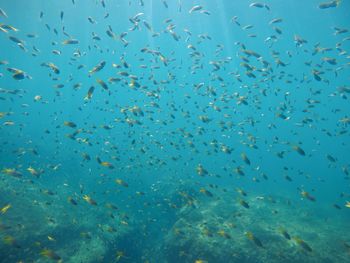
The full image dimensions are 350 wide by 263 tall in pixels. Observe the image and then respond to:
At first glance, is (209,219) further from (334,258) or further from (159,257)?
(334,258)

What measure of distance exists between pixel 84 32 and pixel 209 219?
54.6 m

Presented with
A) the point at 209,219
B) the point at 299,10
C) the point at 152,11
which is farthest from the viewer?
the point at 152,11

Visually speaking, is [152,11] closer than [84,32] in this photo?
Yes

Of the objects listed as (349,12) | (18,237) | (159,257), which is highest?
(349,12)

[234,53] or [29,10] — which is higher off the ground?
[29,10]

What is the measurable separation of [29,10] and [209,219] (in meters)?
43.6

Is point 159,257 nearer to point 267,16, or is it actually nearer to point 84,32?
point 267,16

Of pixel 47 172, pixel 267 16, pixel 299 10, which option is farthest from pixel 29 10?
pixel 299 10

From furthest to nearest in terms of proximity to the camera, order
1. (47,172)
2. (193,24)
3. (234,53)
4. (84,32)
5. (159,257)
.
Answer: (234,53), (84,32), (193,24), (47,172), (159,257)

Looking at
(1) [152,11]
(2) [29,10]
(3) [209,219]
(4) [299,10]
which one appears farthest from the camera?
(1) [152,11]

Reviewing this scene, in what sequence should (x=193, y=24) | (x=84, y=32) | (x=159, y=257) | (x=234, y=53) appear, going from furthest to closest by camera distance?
(x=234, y=53) < (x=84, y=32) < (x=193, y=24) < (x=159, y=257)

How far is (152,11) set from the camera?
48.8 m

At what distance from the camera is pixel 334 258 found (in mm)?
11625

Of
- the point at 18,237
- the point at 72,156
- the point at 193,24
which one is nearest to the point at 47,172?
the point at 72,156
